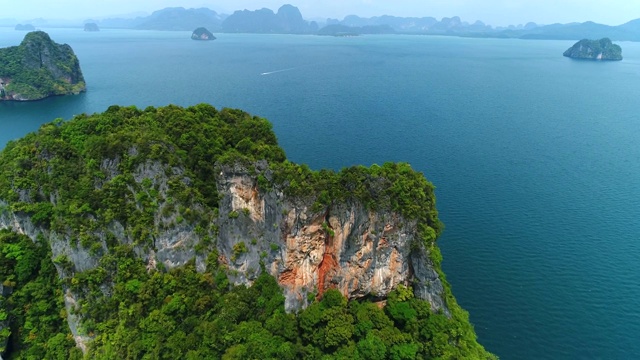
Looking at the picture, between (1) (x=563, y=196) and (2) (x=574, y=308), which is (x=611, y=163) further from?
(2) (x=574, y=308)

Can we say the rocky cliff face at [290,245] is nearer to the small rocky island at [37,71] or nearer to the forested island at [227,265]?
the forested island at [227,265]

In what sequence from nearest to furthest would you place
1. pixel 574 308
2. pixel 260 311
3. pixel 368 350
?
pixel 368 350 → pixel 260 311 → pixel 574 308

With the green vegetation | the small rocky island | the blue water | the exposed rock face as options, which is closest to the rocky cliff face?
the exposed rock face

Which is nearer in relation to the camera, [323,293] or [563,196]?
[323,293]

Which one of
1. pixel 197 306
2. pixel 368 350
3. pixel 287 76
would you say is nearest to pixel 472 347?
pixel 368 350

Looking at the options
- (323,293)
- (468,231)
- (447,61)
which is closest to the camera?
(323,293)

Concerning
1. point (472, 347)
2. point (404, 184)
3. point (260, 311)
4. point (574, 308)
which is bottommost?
point (574, 308)

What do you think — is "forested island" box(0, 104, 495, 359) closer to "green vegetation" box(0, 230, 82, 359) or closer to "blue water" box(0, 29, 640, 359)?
"green vegetation" box(0, 230, 82, 359)

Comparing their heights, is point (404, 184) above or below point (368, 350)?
above
